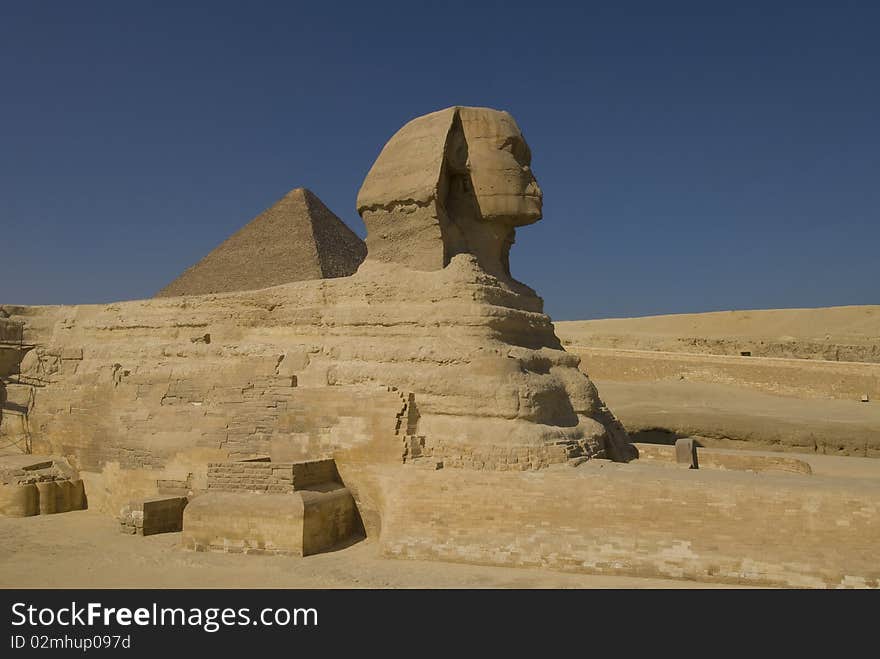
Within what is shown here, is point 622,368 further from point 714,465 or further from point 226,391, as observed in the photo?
point 226,391

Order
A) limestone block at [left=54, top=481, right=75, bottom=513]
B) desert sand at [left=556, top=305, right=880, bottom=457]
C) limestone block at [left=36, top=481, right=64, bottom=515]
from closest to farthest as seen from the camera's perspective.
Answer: limestone block at [left=36, top=481, right=64, bottom=515] < limestone block at [left=54, top=481, right=75, bottom=513] < desert sand at [left=556, top=305, right=880, bottom=457]

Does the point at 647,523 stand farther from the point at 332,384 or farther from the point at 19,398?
the point at 19,398

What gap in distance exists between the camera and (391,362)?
924 centimetres

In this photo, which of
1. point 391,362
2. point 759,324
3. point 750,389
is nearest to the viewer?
point 391,362

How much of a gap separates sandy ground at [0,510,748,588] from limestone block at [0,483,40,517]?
1.67m

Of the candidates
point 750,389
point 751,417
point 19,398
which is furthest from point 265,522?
point 750,389

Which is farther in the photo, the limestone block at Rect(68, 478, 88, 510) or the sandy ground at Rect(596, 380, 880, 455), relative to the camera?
the sandy ground at Rect(596, 380, 880, 455)

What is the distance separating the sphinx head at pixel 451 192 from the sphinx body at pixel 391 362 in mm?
23


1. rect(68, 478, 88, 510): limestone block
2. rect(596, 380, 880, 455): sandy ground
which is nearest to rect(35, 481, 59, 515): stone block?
rect(68, 478, 88, 510): limestone block

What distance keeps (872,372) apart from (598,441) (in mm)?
16724

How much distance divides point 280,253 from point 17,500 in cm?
720

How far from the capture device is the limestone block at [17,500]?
428 inches

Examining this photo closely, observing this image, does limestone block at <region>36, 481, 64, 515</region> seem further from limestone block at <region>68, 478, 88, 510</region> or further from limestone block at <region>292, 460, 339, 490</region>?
limestone block at <region>292, 460, 339, 490</region>

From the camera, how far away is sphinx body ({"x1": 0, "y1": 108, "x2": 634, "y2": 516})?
8.56 m
